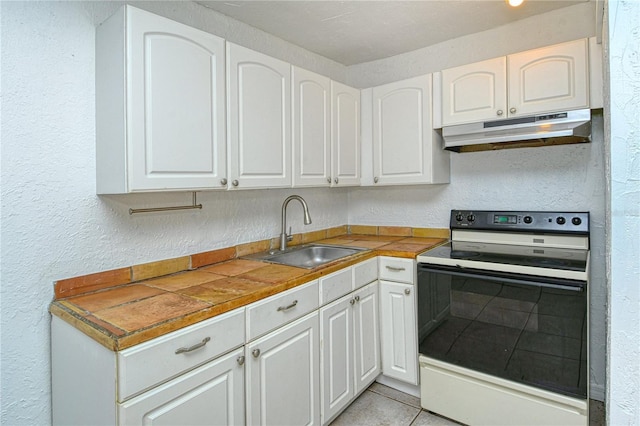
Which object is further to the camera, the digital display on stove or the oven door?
the digital display on stove

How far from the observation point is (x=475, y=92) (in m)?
2.16

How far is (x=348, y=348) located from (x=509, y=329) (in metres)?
0.85

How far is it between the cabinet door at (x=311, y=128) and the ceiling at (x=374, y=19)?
0.34 meters

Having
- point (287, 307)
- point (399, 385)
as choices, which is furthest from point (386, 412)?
point (287, 307)

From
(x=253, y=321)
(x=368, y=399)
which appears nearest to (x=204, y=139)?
(x=253, y=321)

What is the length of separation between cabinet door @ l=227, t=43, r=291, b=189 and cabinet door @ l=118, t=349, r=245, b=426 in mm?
827

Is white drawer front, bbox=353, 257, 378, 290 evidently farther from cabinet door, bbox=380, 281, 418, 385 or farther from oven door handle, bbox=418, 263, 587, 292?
oven door handle, bbox=418, 263, 587, 292

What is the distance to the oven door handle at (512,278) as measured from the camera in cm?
160

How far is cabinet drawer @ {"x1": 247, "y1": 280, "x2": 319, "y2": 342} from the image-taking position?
1.42 meters

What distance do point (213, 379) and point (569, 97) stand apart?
2192mm

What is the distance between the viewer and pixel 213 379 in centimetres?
126

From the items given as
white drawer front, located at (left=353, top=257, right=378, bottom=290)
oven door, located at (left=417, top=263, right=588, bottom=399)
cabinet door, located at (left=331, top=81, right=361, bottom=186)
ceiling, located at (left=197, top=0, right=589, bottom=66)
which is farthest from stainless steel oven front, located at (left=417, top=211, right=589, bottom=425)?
ceiling, located at (left=197, top=0, right=589, bottom=66)

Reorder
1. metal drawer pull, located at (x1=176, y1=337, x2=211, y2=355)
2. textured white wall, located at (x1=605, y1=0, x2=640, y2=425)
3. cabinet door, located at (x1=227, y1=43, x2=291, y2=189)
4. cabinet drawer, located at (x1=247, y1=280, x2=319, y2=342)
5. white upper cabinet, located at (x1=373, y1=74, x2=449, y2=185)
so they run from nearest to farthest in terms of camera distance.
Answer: textured white wall, located at (x1=605, y1=0, x2=640, y2=425) → metal drawer pull, located at (x1=176, y1=337, x2=211, y2=355) → cabinet drawer, located at (x1=247, y1=280, x2=319, y2=342) → cabinet door, located at (x1=227, y1=43, x2=291, y2=189) → white upper cabinet, located at (x1=373, y1=74, x2=449, y2=185)

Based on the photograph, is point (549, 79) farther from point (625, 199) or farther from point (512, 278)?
point (625, 199)
